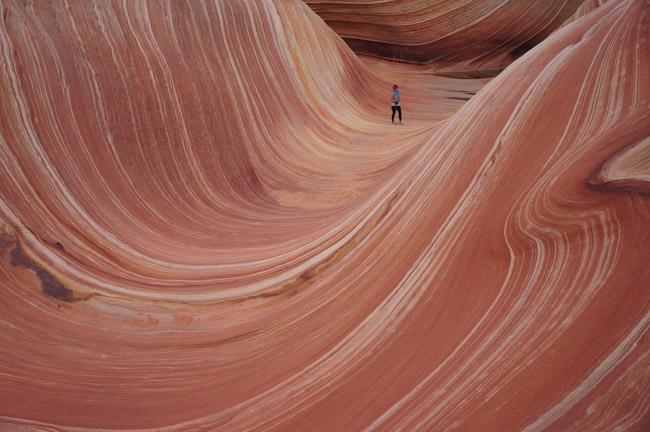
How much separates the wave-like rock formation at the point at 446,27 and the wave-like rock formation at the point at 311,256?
4.70 metres

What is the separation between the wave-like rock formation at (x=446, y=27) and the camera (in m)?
7.46

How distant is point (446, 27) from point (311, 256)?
6.42 metres

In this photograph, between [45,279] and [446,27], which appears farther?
[446,27]

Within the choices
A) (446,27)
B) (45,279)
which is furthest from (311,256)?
(446,27)

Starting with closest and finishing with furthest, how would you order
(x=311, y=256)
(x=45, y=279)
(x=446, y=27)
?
(x=45, y=279) → (x=311, y=256) → (x=446, y=27)

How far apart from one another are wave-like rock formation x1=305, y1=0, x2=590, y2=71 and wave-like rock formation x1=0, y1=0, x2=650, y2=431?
470 cm

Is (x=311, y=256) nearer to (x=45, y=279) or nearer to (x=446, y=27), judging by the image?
(x=45, y=279)

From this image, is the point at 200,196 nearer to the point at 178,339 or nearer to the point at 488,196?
the point at 178,339

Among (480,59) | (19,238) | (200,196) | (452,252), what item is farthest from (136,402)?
(480,59)

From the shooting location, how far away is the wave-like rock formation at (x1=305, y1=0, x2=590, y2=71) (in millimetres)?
7461

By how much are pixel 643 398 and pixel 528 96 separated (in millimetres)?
1276

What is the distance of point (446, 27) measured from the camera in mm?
7598

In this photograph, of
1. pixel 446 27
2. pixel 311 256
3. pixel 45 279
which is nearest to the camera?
pixel 45 279

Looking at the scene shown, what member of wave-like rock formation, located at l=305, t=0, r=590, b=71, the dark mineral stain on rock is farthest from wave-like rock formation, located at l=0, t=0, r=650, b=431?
wave-like rock formation, located at l=305, t=0, r=590, b=71
